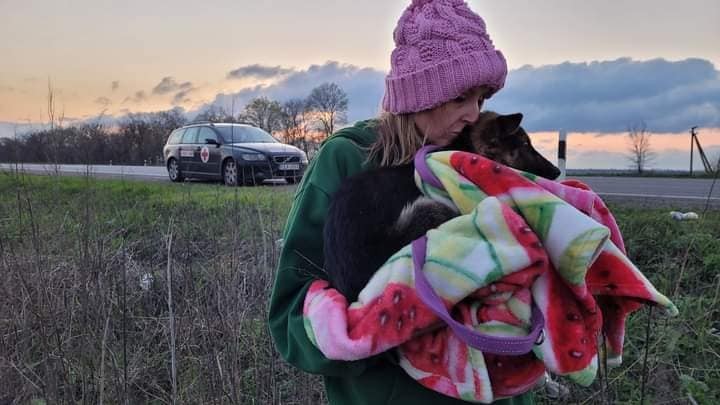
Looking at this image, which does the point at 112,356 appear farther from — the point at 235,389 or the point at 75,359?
the point at 235,389

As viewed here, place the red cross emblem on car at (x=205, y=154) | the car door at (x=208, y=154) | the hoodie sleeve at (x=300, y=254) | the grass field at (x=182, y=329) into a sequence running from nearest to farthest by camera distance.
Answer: the hoodie sleeve at (x=300, y=254) < the grass field at (x=182, y=329) < the car door at (x=208, y=154) < the red cross emblem on car at (x=205, y=154)

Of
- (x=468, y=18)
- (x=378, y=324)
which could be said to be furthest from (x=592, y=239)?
(x=468, y=18)

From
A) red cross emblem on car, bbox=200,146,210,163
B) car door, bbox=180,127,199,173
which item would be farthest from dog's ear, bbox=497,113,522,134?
car door, bbox=180,127,199,173

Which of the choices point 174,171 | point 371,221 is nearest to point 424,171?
point 371,221

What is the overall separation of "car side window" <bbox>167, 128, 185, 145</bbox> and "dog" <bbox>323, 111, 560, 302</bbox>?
12571mm

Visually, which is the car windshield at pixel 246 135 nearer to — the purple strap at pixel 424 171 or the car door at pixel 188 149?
the car door at pixel 188 149

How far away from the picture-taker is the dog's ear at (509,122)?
153cm

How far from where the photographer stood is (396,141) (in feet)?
4.77

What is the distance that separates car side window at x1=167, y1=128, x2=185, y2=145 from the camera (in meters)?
13.1

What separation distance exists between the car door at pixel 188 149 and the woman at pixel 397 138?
1111cm

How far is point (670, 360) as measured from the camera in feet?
9.73

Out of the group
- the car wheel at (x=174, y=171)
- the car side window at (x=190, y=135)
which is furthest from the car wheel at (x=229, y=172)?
the car wheel at (x=174, y=171)

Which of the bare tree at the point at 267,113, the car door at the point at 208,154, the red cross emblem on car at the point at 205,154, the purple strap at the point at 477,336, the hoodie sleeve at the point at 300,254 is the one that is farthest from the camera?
the red cross emblem on car at the point at 205,154

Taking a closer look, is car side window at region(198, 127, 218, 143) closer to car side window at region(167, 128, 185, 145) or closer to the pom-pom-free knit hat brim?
car side window at region(167, 128, 185, 145)
